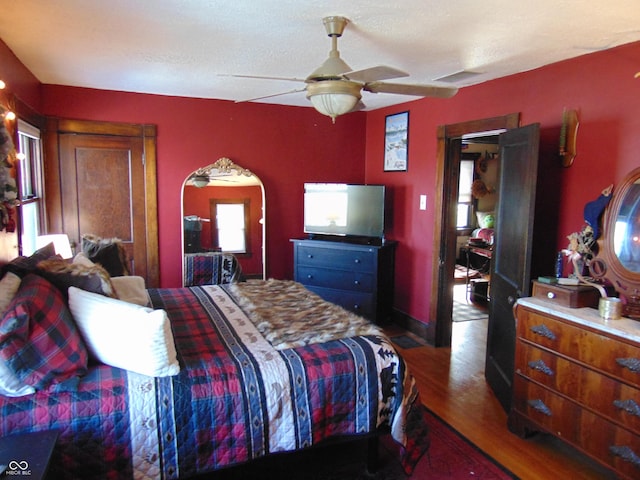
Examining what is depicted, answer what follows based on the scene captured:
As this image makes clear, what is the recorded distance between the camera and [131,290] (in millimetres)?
2936

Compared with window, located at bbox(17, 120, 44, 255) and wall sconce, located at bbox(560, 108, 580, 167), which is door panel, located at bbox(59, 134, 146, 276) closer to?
window, located at bbox(17, 120, 44, 255)

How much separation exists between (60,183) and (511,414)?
407cm

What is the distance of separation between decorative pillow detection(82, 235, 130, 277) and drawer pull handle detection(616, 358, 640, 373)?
3210mm

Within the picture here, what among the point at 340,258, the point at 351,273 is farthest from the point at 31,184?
the point at 351,273

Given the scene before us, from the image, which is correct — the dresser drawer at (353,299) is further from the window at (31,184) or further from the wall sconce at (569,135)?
the window at (31,184)

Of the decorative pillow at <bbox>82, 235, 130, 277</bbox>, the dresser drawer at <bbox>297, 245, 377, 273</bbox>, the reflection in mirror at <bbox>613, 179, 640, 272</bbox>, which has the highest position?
the reflection in mirror at <bbox>613, 179, 640, 272</bbox>

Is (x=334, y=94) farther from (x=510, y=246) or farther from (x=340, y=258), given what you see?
(x=340, y=258)

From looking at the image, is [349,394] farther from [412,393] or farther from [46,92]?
[46,92]

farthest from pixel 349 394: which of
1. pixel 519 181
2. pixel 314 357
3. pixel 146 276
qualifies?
pixel 146 276

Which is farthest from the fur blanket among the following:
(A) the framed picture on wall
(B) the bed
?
(A) the framed picture on wall

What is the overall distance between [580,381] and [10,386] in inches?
102

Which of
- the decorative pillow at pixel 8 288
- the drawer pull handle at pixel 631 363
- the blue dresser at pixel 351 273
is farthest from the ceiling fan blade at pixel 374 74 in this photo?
the blue dresser at pixel 351 273

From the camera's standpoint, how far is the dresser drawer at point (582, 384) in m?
2.15

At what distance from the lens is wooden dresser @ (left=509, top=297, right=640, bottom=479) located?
2150 millimetres
